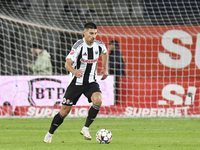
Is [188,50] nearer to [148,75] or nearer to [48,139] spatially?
[148,75]

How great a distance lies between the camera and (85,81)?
255 inches

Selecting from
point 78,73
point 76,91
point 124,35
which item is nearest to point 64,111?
point 76,91

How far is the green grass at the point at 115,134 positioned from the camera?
19.2 feet

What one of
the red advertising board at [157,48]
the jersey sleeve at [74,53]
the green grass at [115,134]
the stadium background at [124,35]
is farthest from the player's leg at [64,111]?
the red advertising board at [157,48]

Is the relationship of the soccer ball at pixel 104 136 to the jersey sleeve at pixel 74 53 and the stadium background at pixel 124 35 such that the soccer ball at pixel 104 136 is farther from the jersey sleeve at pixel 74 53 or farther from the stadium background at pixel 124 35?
the stadium background at pixel 124 35

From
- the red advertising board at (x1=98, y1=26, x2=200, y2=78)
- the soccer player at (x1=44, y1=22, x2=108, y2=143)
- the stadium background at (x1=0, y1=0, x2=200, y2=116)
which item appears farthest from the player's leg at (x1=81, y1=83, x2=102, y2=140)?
the red advertising board at (x1=98, y1=26, x2=200, y2=78)

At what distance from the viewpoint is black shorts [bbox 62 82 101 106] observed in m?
6.31

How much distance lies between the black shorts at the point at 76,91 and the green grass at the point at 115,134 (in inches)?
24.6

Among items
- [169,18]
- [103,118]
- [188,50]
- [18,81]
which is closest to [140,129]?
[103,118]

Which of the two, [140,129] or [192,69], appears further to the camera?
[192,69]

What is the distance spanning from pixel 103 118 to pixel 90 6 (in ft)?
17.9

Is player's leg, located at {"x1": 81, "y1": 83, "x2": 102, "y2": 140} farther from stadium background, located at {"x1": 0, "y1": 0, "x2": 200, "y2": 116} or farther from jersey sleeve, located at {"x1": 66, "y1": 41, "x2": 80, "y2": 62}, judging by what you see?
stadium background, located at {"x1": 0, "y1": 0, "x2": 200, "y2": 116}

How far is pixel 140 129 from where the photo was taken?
830 centimetres

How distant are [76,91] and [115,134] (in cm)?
149
